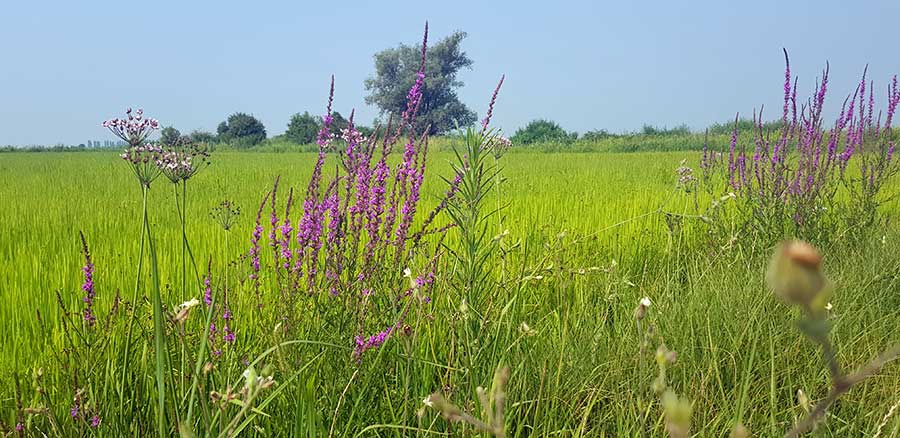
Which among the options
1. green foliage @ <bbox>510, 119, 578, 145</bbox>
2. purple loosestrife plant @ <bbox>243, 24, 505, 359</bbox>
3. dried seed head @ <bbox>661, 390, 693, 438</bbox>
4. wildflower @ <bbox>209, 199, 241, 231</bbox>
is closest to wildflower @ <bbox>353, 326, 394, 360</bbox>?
purple loosestrife plant @ <bbox>243, 24, 505, 359</bbox>

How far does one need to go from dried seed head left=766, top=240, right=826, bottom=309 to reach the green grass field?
2.7 inches

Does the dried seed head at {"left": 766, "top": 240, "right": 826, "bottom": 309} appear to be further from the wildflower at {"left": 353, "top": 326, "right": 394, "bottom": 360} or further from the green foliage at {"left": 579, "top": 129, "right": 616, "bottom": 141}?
the green foliage at {"left": 579, "top": 129, "right": 616, "bottom": 141}

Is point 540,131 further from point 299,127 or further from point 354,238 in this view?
point 354,238

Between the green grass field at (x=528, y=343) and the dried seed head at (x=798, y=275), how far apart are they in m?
0.07

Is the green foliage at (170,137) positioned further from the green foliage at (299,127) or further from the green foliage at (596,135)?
the green foliage at (299,127)

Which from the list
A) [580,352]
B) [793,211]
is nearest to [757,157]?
[793,211]

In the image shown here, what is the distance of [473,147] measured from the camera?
74.7 inches

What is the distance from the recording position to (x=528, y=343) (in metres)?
2.53

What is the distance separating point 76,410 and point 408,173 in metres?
1.08

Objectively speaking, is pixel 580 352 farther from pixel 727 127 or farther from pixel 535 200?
pixel 727 127

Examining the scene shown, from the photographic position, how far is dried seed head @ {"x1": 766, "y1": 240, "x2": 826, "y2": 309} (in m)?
0.25

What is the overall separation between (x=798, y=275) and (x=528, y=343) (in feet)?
7.65

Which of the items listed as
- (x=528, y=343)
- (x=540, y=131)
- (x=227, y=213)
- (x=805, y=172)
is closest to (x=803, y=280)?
(x=227, y=213)

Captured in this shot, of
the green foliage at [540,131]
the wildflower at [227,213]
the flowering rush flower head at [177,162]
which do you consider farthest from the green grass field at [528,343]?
the green foliage at [540,131]
